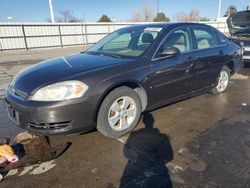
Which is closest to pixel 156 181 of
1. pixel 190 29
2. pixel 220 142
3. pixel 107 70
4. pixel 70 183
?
pixel 70 183

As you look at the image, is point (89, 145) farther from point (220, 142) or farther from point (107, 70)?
point (220, 142)

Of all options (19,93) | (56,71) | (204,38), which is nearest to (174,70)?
(204,38)

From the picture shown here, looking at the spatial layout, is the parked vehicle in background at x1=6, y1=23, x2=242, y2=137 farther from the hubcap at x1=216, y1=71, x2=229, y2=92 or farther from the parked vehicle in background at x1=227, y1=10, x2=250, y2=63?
the parked vehicle in background at x1=227, y1=10, x2=250, y2=63

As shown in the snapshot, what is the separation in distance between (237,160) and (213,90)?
2725mm

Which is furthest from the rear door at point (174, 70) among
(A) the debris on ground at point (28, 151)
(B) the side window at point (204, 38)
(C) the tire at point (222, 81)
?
(A) the debris on ground at point (28, 151)

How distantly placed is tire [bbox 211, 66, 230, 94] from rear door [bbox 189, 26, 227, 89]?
0.74 ft

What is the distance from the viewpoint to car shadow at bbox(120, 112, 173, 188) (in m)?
2.46

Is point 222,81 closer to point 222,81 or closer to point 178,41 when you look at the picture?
point 222,81

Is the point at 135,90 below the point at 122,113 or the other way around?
the other way around

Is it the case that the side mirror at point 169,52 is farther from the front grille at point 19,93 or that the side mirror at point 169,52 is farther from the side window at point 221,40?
the front grille at point 19,93

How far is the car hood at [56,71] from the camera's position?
9.66ft

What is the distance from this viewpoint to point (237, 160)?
280 centimetres

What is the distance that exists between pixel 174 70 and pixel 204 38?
1.33 metres

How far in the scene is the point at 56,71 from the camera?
3.18 m
